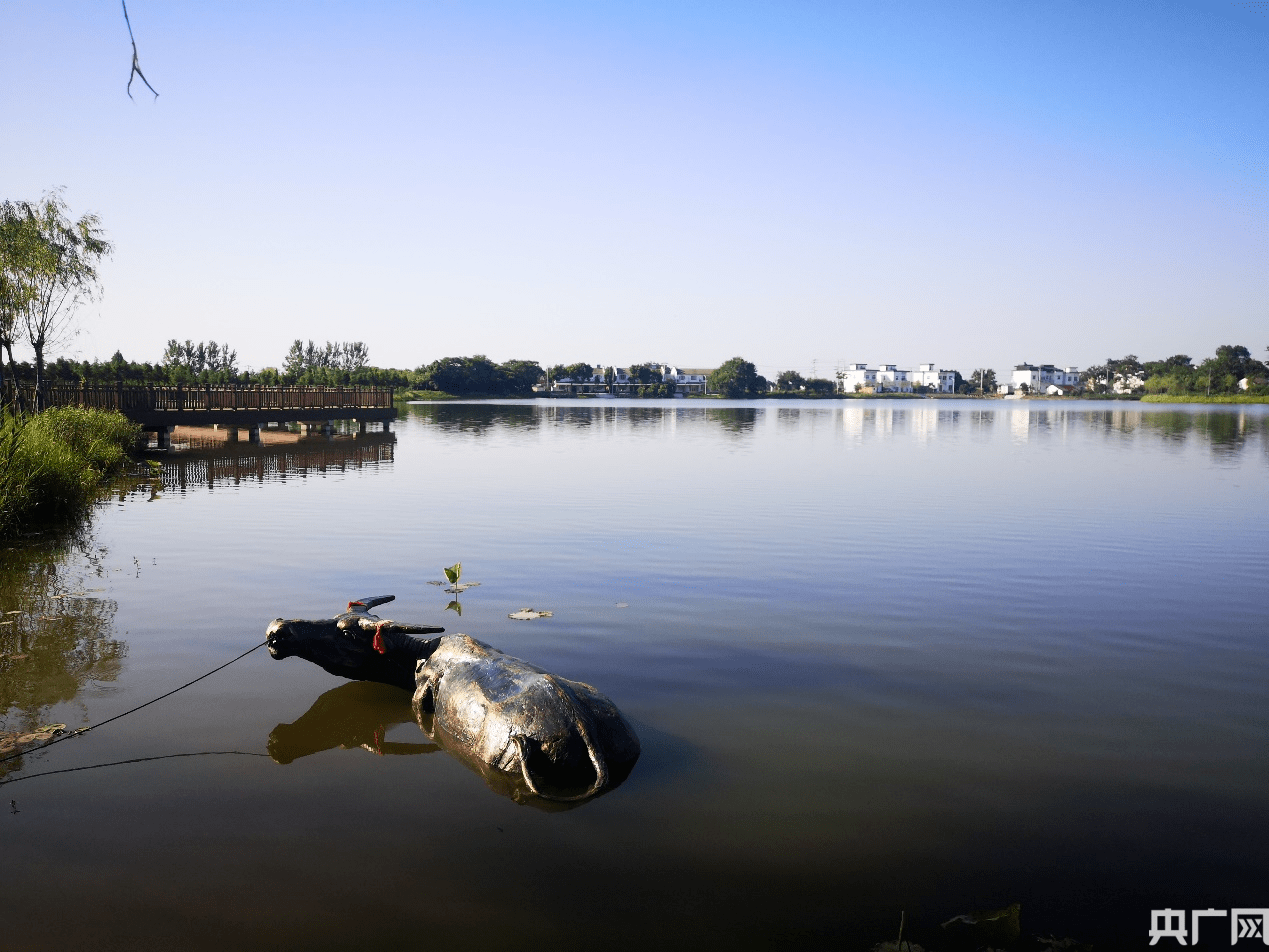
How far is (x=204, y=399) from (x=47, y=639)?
34704mm

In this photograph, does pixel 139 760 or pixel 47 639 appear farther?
pixel 47 639

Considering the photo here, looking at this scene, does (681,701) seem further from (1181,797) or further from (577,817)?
(1181,797)

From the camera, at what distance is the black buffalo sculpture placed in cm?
663

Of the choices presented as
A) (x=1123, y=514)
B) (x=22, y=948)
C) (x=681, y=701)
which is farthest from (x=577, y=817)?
(x=1123, y=514)

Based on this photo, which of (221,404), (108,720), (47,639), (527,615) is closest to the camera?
(108,720)

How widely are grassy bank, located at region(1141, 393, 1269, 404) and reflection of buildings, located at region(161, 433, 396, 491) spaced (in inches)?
6118

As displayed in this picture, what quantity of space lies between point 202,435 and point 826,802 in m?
46.3

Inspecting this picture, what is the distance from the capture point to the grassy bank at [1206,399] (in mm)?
146375

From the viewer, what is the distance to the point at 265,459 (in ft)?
111

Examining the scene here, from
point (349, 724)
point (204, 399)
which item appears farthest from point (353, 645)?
point (204, 399)

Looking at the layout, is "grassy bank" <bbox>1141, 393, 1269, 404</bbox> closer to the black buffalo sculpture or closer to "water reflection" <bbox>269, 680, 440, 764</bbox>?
the black buffalo sculpture


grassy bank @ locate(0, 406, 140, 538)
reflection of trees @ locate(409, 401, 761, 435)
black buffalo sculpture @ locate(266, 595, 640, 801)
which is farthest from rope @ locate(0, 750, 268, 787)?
reflection of trees @ locate(409, 401, 761, 435)

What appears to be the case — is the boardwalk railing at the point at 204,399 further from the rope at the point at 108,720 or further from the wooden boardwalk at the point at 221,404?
the rope at the point at 108,720

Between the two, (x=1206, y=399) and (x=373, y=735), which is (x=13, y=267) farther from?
(x=1206, y=399)
